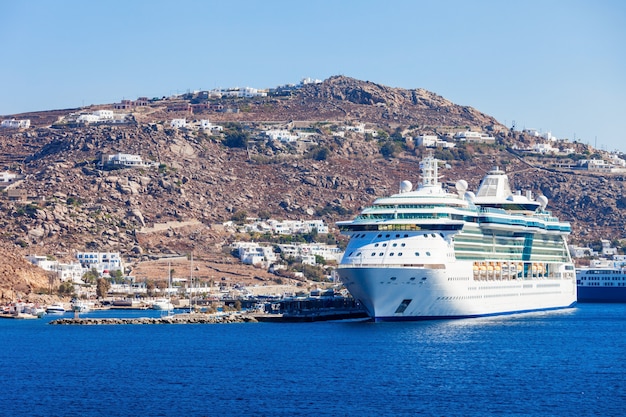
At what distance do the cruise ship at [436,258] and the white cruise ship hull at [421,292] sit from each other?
0.06 m

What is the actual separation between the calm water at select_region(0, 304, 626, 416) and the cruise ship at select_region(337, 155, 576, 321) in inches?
62.7

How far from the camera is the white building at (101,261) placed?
480 feet

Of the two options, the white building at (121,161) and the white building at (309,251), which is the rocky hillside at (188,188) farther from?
the white building at (309,251)

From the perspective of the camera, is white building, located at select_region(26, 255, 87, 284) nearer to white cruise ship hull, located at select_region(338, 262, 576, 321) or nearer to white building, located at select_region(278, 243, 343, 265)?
white building, located at select_region(278, 243, 343, 265)

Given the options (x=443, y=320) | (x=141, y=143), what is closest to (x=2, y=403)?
(x=443, y=320)

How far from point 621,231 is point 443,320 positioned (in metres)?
106

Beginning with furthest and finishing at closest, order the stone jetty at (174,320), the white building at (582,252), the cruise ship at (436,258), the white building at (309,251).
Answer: the white building at (582,252) < the white building at (309,251) < the stone jetty at (174,320) < the cruise ship at (436,258)

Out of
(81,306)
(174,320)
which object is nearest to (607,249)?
(81,306)

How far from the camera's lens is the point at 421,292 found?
86.9 meters

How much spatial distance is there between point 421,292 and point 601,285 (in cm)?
6182

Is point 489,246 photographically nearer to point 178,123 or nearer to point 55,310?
point 55,310

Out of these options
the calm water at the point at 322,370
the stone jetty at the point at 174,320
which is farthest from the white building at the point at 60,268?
the calm water at the point at 322,370

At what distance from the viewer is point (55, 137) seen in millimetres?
195625

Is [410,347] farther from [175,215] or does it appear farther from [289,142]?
[289,142]
